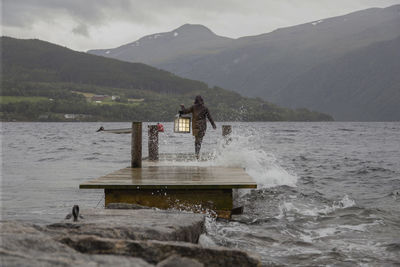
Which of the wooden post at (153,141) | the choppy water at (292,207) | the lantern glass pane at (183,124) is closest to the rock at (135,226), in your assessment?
the choppy water at (292,207)

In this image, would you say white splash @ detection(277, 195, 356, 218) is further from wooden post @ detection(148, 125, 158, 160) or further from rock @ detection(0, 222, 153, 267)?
rock @ detection(0, 222, 153, 267)

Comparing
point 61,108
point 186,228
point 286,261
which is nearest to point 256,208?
point 286,261

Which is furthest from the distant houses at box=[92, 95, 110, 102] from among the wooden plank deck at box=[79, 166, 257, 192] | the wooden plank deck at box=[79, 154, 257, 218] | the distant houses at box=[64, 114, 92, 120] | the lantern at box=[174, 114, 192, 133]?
the wooden plank deck at box=[79, 154, 257, 218]

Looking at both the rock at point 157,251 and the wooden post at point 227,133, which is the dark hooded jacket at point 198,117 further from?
the rock at point 157,251

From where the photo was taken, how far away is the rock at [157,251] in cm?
436

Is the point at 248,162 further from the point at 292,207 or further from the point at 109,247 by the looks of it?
the point at 109,247

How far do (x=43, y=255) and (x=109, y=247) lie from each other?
2.33 feet

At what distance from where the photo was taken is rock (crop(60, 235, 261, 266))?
4.36 m

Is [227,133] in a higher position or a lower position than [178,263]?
higher

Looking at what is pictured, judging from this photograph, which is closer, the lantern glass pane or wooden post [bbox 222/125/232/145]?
the lantern glass pane

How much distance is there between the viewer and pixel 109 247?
437 centimetres

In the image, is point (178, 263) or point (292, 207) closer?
point (178, 263)

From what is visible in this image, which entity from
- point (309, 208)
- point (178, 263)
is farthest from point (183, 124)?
point (178, 263)

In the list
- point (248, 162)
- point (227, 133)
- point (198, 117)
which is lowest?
point (248, 162)
